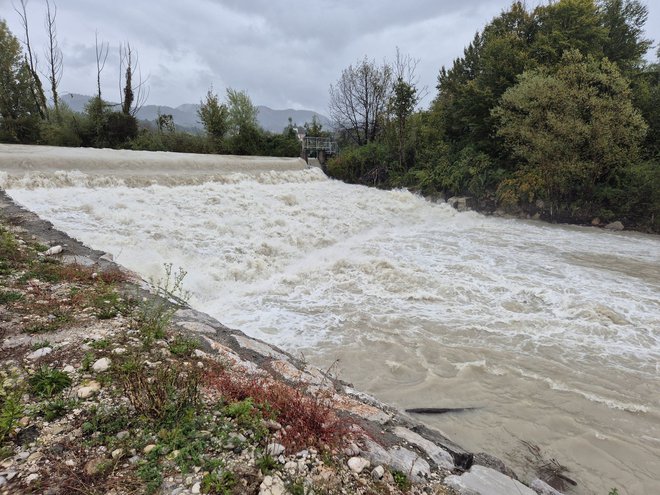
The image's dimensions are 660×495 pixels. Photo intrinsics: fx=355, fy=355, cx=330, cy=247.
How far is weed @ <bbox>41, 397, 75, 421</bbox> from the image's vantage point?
1858mm

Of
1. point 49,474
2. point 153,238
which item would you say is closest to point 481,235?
point 153,238

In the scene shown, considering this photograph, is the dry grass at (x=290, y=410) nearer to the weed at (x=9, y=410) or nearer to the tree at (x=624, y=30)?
the weed at (x=9, y=410)

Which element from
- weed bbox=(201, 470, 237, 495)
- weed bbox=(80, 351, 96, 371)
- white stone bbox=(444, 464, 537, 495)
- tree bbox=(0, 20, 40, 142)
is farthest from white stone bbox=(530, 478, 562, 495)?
tree bbox=(0, 20, 40, 142)

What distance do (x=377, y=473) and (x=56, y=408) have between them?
1.75 m

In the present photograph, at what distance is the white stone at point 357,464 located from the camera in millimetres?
1851

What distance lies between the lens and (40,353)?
93.4 inches

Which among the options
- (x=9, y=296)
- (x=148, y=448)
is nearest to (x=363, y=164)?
(x=9, y=296)

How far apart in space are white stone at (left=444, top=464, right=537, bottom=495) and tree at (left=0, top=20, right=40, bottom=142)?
77.2ft

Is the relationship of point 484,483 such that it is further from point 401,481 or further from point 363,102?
point 363,102

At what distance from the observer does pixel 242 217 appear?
8.95 metres

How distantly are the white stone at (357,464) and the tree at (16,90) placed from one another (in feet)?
76.0

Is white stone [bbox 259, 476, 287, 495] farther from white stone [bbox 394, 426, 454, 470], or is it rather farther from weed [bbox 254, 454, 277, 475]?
white stone [bbox 394, 426, 454, 470]

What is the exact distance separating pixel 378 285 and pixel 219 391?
437 centimetres

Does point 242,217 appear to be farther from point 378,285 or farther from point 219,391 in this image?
point 219,391
